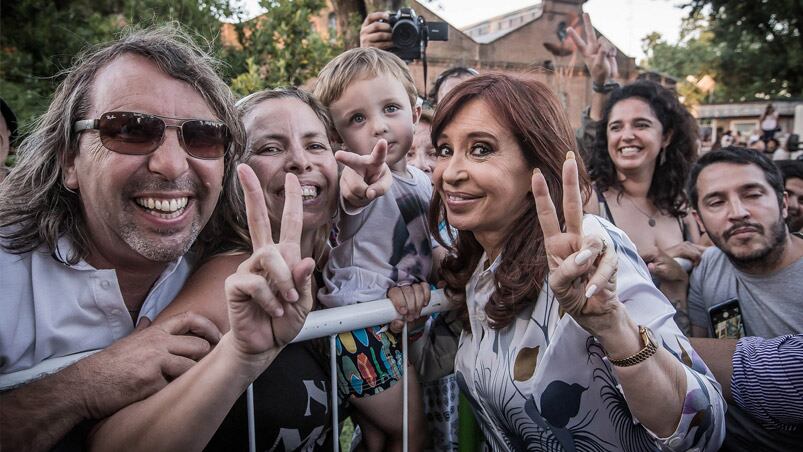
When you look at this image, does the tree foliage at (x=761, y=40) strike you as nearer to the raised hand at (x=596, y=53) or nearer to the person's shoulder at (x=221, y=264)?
the raised hand at (x=596, y=53)

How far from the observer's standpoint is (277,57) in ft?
18.2

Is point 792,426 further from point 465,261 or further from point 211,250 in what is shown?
point 211,250

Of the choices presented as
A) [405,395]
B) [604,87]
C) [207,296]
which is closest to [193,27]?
[604,87]

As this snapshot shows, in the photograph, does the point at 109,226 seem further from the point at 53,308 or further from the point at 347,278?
the point at 347,278

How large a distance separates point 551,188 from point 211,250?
1.25 m

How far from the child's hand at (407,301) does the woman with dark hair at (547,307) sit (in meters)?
0.15

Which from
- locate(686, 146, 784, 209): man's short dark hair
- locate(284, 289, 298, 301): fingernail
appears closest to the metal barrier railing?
locate(284, 289, 298, 301): fingernail

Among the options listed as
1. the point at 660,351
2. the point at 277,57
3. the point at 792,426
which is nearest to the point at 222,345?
the point at 660,351

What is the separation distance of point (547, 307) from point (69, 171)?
1601 mm

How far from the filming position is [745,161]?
248 cm

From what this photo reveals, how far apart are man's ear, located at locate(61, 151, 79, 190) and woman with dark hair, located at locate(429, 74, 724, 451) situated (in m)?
1.23

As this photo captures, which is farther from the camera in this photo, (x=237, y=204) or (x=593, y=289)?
(x=237, y=204)

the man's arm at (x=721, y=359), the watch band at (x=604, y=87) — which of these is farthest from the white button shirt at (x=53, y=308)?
the watch band at (x=604, y=87)

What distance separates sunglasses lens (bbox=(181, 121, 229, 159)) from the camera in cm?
167
